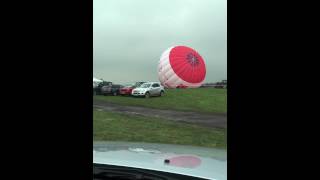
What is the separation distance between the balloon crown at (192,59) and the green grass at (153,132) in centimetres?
1064

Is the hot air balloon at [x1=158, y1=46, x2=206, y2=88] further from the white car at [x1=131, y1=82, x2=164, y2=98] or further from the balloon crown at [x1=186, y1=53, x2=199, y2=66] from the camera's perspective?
the white car at [x1=131, y1=82, x2=164, y2=98]

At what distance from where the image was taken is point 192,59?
23.5 m

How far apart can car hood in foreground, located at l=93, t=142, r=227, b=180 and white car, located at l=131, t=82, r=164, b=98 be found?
1961 cm

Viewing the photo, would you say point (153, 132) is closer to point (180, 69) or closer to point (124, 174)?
point (124, 174)

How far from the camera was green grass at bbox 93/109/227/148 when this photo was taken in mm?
8750

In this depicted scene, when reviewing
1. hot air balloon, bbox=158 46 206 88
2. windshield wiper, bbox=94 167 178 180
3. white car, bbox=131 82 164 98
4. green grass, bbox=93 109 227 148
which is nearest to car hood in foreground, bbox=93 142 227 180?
windshield wiper, bbox=94 167 178 180

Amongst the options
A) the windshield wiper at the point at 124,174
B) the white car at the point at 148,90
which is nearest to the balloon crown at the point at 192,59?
the white car at the point at 148,90

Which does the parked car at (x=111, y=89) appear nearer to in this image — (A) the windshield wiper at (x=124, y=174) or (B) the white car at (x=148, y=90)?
(B) the white car at (x=148, y=90)

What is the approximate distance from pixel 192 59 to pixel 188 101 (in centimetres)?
526

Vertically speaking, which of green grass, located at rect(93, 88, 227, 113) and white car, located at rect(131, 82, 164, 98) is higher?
white car, located at rect(131, 82, 164, 98)

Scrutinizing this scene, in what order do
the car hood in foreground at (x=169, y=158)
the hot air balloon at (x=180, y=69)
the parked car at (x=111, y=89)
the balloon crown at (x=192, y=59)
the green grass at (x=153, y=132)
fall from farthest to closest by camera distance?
the balloon crown at (x=192, y=59) < the hot air balloon at (x=180, y=69) < the parked car at (x=111, y=89) < the green grass at (x=153, y=132) < the car hood in foreground at (x=169, y=158)

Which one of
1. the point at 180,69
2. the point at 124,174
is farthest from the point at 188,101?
the point at 124,174

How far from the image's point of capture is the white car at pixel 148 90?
22031 millimetres
